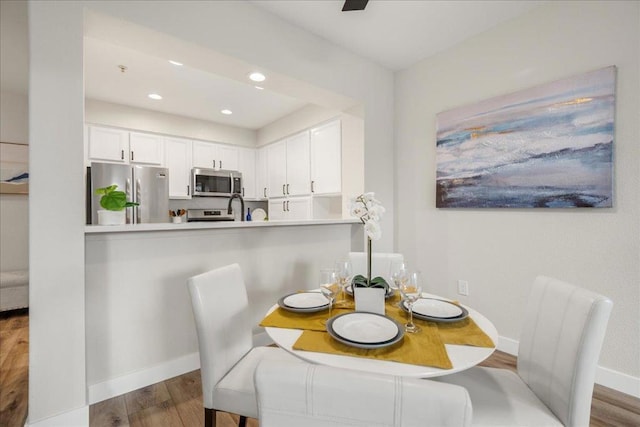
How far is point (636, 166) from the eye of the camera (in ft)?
5.90

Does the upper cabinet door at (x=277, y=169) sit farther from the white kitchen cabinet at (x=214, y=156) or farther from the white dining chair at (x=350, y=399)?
the white dining chair at (x=350, y=399)

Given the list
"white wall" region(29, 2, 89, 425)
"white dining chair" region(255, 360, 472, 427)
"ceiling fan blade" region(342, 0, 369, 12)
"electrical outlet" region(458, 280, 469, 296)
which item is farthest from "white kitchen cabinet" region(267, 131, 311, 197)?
"white dining chair" region(255, 360, 472, 427)

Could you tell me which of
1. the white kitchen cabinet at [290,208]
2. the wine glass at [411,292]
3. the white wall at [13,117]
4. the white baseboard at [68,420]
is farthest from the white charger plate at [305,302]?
the white wall at [13,117]

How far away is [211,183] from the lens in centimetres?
467

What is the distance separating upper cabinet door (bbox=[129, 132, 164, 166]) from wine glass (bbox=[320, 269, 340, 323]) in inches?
155

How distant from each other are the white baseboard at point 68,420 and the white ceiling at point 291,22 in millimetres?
2139

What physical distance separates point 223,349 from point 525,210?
2309 mm

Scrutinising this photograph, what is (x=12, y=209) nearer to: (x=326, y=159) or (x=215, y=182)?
(x=215, y=182)

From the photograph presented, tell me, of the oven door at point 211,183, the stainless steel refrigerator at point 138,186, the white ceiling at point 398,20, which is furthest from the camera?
the oven door at point 211,183

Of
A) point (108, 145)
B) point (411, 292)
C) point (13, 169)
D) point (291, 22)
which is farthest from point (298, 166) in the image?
point (13, 169)

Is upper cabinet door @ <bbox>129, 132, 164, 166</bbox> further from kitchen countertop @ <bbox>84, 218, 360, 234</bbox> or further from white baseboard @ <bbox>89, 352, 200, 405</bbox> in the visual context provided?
white baseboard @ <bbox>89, 352, 200, 405</bbox>

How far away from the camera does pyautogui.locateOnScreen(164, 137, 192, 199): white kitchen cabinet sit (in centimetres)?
442

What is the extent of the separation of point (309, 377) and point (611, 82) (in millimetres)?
2525

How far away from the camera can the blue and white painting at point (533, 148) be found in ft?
6.27
